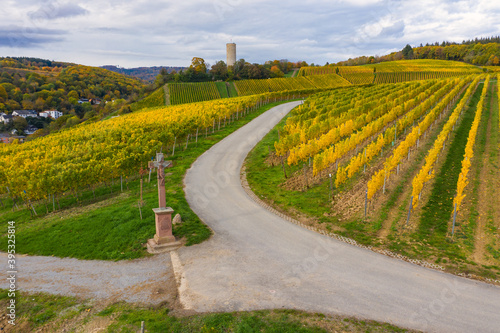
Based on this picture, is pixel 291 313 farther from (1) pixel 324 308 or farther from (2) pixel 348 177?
(2) pixel 348 177

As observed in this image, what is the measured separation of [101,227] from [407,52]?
199 metres

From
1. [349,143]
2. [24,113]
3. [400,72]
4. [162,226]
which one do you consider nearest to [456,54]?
[400,72]

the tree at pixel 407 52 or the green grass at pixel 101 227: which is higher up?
the tree at pixel 407 52

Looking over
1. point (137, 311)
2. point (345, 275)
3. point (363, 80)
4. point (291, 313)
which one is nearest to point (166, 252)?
point (137, 311)

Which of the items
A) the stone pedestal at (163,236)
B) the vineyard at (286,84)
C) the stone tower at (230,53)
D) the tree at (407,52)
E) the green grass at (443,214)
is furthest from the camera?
the tree at (407,52)

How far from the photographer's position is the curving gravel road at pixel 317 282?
9.73 meters

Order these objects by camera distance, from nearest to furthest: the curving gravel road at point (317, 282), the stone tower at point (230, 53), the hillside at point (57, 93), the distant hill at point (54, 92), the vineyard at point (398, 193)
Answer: the curving gravel road at point (317, 282) < the vineyard at point (398, 193) < the hillside at point (57, 93) < the distant hill at point (54, 92) < the stone tower at point (230, 53)

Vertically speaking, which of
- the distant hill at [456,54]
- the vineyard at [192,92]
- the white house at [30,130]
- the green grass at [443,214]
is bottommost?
the white house at [30,130]

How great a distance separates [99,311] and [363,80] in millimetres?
113506

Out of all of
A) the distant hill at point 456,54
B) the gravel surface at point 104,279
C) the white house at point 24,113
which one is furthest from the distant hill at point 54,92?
the distant hill at point 456,54

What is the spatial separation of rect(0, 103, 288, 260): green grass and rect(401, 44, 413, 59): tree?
188491mm

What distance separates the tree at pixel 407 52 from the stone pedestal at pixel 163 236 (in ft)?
645

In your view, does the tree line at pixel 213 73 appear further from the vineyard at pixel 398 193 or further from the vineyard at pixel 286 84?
the vineyard at pixel 398 193

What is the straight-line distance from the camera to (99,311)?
33.1 feet
